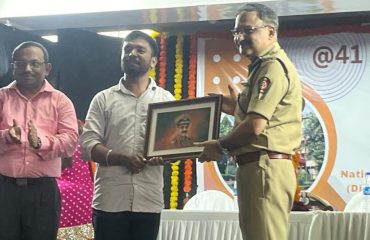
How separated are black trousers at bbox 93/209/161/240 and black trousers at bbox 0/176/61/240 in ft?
0.71

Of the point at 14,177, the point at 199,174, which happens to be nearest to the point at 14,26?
the point at 199,174

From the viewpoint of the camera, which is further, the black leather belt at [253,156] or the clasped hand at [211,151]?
the clasped hand at [211,151]

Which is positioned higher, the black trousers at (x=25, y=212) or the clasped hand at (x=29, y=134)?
the clasped hand at (x=29, y=134)

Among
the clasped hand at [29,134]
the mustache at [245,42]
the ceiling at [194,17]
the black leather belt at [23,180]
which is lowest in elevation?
the black leather belt at [23,180]

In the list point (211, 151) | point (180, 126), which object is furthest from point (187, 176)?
point (211, 151)

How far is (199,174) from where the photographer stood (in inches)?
180

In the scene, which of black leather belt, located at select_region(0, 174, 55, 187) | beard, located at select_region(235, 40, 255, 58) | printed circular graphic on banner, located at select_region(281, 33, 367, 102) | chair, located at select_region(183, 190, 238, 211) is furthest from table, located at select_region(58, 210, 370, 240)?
printed circular graphic on banner, located at select_region(281, 33, 367, 102)

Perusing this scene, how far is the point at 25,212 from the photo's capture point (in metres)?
2.17

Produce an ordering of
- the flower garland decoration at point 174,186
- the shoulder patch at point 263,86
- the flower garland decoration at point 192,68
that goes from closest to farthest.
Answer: the shoulder patch at point 263,86
the flower garland decoration at point 174,186
the flower garland decoration at point 192,68

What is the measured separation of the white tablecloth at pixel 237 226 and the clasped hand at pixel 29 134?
3.06 ft

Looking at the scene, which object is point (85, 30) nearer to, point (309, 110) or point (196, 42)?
point (196, 42)

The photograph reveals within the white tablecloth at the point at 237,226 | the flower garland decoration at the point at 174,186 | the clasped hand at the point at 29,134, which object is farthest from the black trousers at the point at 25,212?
the flower garland decoration at the point at 174,186

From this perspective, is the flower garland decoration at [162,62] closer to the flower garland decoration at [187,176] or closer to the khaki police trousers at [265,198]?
the flower garland decoration at [187,176]

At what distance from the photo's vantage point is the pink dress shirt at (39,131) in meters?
2.21
